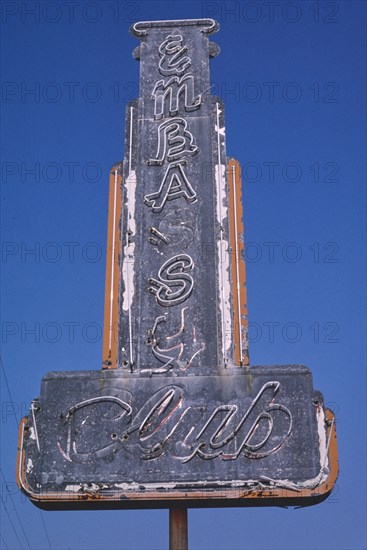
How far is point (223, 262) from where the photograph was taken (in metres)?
9.58

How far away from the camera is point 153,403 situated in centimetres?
871

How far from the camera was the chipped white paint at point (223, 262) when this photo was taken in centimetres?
920

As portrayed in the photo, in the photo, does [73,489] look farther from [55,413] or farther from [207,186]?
[207,186]

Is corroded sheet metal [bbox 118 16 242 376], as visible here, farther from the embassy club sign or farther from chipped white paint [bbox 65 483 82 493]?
chipped white paint [bbox 65 483 82 493]

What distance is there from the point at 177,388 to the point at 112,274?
1722mm

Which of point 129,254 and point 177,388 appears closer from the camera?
point 177,388

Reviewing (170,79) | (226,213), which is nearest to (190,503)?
(226,213)

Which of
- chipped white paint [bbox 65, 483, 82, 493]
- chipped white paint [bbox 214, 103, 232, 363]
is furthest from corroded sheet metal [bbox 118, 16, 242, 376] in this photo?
chipped white paint [bbox 65, 483, 82, 493]

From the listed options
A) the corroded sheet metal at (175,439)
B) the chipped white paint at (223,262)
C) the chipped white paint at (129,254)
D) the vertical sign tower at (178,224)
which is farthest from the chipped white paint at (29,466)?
the chipped white paint at (223,262)

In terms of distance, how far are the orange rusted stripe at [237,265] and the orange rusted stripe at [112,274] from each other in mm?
1437

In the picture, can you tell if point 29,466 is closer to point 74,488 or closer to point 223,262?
point 74,488

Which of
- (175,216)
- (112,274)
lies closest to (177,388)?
(112,274)

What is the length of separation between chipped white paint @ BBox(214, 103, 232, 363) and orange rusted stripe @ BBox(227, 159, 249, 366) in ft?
0.21

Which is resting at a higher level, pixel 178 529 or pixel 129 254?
pixel 129 254
